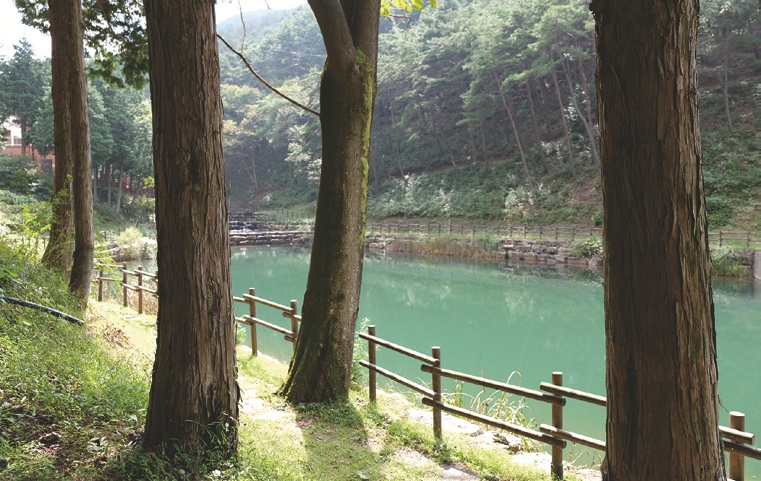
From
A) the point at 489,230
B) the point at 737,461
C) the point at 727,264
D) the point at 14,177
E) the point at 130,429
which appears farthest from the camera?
the point at 14,177

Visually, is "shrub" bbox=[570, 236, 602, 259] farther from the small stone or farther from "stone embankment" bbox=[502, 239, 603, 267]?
the small stone

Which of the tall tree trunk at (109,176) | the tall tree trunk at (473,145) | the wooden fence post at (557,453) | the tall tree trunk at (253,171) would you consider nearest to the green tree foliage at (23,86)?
the tall tree trunk at (109,176)

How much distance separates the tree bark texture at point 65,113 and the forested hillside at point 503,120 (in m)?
19.2

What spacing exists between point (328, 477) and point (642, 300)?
8.10 ft

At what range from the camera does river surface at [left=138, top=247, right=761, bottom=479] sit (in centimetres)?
818

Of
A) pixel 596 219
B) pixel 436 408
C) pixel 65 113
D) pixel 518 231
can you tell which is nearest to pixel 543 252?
pixel 596 219

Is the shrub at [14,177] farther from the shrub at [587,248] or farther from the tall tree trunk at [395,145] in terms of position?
the shrub at [587,248]

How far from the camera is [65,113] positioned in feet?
21.4

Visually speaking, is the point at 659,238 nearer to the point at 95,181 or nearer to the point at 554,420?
the point at 554,420

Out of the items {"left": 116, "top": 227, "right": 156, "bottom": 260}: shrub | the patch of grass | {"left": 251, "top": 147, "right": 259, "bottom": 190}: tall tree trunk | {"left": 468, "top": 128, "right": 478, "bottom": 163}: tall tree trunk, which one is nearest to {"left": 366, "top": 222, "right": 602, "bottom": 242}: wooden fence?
{"left": 468, "top": 128, "right": 478, "bottom": 163}: tall tree trunk

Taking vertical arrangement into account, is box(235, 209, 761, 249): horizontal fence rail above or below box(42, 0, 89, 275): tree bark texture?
below

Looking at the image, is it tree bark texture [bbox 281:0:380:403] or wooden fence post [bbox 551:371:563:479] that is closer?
wooden fence post [bbox 551:371:563:479]

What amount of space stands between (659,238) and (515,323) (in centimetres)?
1151

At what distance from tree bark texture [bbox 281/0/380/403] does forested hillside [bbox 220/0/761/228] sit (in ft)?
58.7
